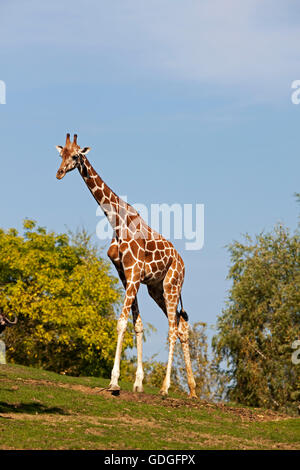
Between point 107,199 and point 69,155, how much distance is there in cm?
209

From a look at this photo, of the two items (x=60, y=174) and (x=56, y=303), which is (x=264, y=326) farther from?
(x=60, y=174)

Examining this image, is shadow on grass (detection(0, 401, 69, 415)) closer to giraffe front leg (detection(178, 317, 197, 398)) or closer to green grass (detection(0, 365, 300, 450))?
green grass (detection(0, 365, 300, 450))

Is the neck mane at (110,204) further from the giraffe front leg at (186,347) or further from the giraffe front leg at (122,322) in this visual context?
the giraffe front leg at (186,347)

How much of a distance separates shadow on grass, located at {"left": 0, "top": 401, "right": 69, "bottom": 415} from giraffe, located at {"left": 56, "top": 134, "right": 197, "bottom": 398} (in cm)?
260

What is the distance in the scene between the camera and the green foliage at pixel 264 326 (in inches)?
1489

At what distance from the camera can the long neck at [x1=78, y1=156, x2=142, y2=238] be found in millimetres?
23281

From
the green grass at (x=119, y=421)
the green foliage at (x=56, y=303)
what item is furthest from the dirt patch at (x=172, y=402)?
the green foliage at (x=56, y=303)

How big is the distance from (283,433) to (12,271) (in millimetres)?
28677

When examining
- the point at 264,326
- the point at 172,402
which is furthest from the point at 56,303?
the point at 172,402

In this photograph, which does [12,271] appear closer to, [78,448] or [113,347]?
[113,347]

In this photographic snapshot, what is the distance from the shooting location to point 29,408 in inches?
795
